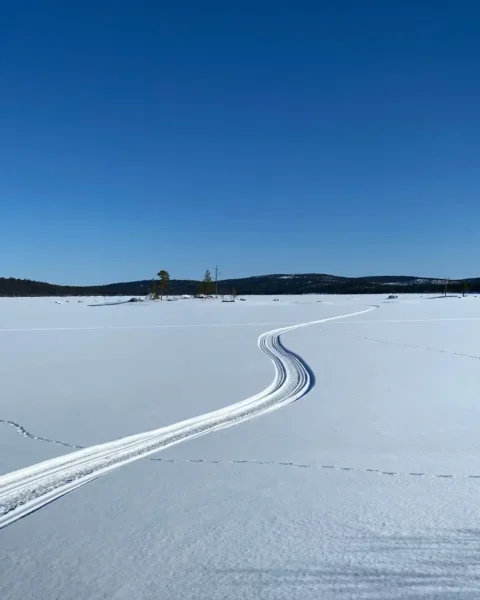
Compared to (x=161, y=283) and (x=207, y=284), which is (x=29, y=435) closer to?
(x=161, y=283)

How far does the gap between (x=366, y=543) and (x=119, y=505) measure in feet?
6.00

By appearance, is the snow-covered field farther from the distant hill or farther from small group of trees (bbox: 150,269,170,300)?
the distant hill

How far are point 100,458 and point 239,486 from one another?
1536 millimetres

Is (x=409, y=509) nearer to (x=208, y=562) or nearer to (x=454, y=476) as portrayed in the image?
(x=454, y=476)

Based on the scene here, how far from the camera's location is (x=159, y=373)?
9.91 meters

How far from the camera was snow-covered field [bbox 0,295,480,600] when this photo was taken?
290cm

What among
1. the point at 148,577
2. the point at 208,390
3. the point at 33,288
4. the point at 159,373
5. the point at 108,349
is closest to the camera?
the point at 148,577

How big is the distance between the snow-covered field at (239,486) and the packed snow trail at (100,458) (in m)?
0.02

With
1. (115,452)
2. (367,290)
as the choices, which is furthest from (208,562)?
(367,290)

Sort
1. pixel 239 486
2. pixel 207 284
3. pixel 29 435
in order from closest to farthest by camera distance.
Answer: pixel 239 486 < pixel 29 435 < pixel 207 284

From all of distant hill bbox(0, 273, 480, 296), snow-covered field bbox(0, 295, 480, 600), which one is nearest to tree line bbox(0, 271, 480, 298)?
distant hill bbox(0, 273, 480, 296)

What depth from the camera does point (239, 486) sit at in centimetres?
423

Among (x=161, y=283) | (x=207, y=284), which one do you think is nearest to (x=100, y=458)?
(x=161, y=283)

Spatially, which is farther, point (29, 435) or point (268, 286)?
point (268, 286)
